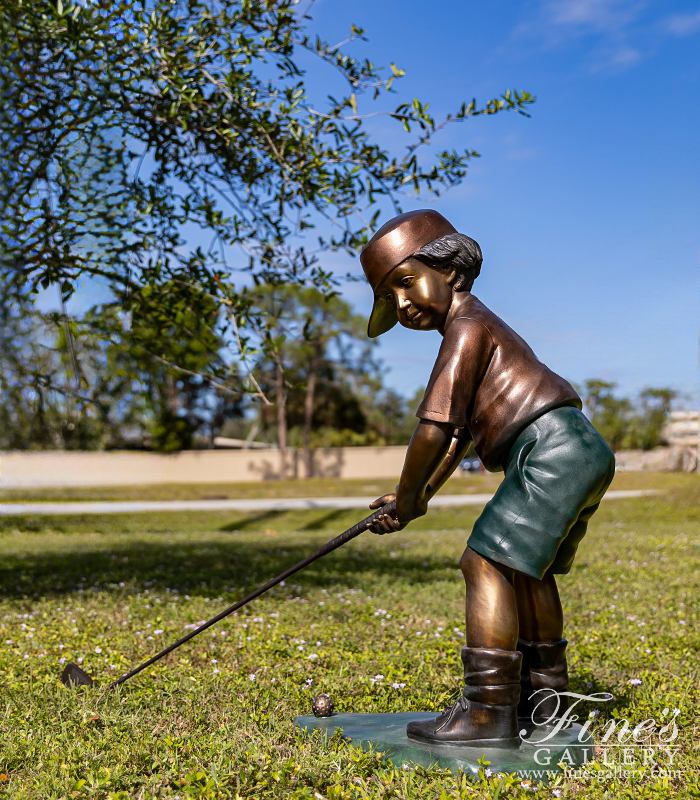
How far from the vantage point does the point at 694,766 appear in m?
2.66

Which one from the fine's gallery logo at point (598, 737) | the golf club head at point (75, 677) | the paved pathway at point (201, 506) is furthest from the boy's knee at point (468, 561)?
the paved pathway at point (201, 506)

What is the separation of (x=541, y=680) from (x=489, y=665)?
470mm

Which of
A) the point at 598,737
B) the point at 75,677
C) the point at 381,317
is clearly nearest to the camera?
the point at 598,737

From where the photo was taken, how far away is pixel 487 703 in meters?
2.45

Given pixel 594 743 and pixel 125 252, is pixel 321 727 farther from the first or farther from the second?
pixel 125 252

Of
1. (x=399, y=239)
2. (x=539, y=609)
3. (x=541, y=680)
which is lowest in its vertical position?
(x=541, y=680)

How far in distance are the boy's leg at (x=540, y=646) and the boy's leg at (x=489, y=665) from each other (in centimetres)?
28

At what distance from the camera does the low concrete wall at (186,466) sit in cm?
2645

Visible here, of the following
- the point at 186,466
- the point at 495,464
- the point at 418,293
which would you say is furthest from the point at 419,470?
the point at 186,466

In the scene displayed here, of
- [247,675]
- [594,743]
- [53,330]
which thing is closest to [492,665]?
[594,743]

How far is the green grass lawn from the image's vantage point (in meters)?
2.48

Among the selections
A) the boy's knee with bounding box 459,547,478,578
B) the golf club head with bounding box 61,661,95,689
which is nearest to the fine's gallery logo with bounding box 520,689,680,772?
the boy's knee with bounding box 459,547,478,578

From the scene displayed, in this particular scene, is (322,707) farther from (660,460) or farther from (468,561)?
(660,460)

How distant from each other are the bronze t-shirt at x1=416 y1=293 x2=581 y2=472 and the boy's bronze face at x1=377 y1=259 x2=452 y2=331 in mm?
98
